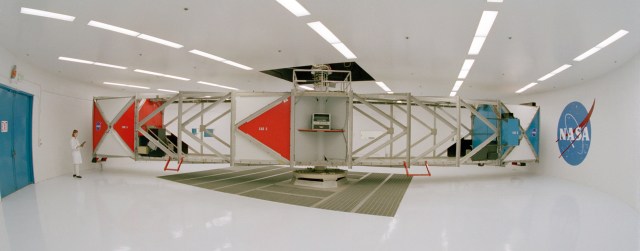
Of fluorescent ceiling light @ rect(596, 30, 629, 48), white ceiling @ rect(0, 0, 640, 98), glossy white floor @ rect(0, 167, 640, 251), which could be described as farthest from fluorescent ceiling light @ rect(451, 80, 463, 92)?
fluorescent ceiling light @ rect(596, 30, 629, 48)

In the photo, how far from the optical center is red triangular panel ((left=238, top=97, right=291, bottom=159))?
880cm

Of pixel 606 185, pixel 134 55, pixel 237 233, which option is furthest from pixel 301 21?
pixel 606 185

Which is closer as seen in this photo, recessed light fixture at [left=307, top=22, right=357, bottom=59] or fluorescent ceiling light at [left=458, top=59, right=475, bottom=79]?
recessed light fixture at [left=307, top=22, right=357, bottom=59]

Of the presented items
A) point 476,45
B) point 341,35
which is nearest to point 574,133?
point 476,45

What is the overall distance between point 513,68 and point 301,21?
7.16m

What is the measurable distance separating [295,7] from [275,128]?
423 centimetres

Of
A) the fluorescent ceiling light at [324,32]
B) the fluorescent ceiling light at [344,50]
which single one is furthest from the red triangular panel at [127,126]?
the fluorescent ceiling light at [324,32]

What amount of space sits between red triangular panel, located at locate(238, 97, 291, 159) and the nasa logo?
9949 mm

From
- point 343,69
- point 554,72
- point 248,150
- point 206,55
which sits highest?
point 343,69

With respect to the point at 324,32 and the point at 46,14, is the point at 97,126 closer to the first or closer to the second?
the point at 46,14

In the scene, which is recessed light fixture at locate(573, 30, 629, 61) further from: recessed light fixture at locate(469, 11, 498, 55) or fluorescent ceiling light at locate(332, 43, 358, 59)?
fluorescent ceiling light at locate(332, 43, 358, 59)

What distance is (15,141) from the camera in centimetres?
818

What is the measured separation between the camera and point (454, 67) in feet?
30.8

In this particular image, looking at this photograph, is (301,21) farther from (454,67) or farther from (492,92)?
(492,92)
